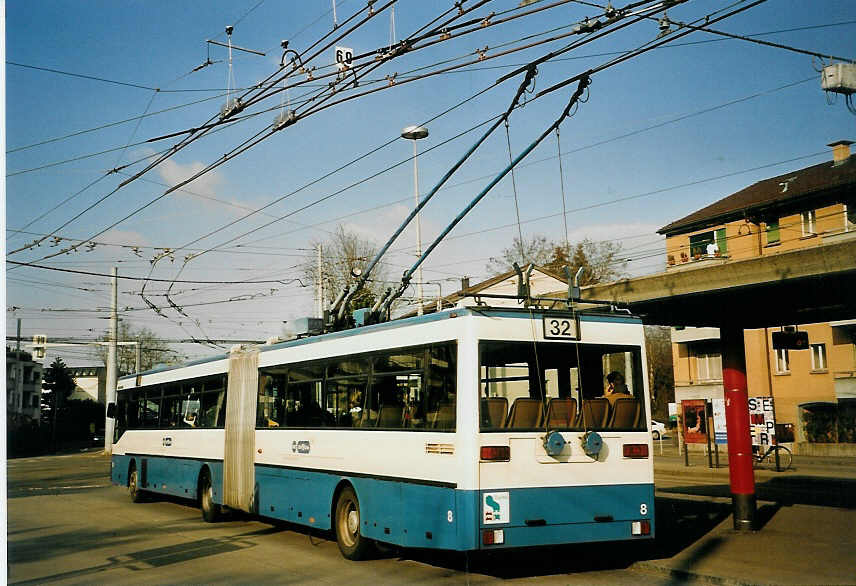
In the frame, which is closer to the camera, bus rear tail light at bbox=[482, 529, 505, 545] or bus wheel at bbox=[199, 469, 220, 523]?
bus rear tail light at bbox=[482, 529, 505, 545]

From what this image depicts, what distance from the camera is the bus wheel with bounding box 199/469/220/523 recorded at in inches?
663

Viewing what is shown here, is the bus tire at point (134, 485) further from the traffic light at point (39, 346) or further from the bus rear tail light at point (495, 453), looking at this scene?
the bus rear tail light at point (495, 453)

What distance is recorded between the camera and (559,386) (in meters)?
10.5

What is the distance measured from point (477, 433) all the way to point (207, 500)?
913cm

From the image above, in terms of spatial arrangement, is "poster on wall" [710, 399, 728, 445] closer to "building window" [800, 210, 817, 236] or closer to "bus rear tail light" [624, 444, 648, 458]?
"building window" [800, 210, 817, 236]

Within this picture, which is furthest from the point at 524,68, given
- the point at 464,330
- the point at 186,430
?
the point at 186,430

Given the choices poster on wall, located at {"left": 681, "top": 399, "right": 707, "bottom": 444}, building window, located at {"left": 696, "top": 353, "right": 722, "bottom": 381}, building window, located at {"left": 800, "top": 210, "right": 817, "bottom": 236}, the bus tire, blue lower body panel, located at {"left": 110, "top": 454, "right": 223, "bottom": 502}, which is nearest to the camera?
blue lower body panel, located at {"left": 110, "top": 454, "right": 223, "bottom": 502}

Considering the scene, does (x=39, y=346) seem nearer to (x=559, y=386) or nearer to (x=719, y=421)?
(x=719, y=421)

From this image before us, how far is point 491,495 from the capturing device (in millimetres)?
9742

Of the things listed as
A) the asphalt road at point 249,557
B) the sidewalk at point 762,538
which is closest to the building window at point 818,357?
the sidewalk at point 762,538

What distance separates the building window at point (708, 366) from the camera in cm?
4859

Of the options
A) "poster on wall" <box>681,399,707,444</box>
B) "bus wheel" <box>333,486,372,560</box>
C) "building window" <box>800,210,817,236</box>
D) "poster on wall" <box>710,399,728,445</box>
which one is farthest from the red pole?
"poster on wall" <box>681,399,707,444</box>

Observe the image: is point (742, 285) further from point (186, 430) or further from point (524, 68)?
point (186, 430)

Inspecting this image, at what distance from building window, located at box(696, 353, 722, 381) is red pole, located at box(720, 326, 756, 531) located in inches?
1400
